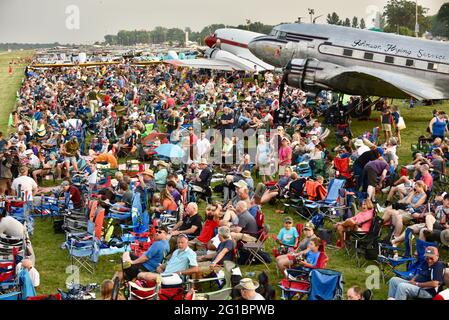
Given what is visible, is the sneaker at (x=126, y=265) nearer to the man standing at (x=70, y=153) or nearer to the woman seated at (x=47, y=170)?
the man standing at (x=70, y=153)

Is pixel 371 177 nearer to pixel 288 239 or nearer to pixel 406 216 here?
pixel 406 216

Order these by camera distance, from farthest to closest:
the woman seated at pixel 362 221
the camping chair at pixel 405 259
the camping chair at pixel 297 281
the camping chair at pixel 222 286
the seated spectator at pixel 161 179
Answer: the seated spectator at pixel 161 179
the woman seated at pixel 362 221
the camping chair at pixel 405 259
the camping chair at pixel 297 281
the camping chair at pixel 222 286

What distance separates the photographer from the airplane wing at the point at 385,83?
813 inches

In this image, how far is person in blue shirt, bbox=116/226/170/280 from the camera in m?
9.59

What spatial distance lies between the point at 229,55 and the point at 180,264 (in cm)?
3235

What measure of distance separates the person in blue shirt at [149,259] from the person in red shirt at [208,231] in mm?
948

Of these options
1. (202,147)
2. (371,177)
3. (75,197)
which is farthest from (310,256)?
(202,147)

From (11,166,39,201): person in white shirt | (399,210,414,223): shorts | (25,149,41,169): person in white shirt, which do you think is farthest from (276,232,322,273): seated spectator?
(25,149,41,169): person in white shirt

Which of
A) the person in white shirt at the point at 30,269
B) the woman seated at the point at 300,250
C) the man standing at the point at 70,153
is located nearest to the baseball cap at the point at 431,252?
the woman seated at the point at 300,250

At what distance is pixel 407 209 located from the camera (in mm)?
11867

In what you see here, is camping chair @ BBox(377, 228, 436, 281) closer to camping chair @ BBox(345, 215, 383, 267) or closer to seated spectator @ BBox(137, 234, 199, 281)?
camping chair @ BBox(345, 215, 383, 267)

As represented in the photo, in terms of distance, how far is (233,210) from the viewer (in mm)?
11539
